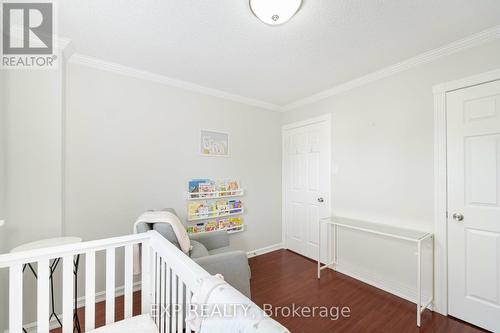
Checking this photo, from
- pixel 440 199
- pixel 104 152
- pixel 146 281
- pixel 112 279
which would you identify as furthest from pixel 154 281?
pixel 440 199

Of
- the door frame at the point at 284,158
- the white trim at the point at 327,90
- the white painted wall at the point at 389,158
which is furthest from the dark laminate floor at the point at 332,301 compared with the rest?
the white trim at the point at 327,90

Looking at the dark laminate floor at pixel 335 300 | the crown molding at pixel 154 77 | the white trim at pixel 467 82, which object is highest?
the crown molding at pixel 154 77

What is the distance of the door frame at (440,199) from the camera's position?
6.48ft

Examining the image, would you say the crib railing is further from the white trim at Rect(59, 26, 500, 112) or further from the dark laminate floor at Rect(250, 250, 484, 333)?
the white trim at Rect(59, 26, 500, 112)

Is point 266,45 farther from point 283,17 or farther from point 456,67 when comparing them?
point 456,67

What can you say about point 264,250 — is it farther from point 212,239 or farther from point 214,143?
point 214,143

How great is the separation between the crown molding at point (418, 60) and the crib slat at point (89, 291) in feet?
9.79

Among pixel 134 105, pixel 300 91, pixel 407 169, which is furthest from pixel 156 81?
pixel 407 169

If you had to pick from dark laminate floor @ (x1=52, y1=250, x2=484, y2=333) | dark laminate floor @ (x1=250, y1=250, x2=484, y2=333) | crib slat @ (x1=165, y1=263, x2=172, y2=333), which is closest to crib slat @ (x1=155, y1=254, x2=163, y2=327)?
A: crib slat @ (x1=165, y1=263, x2=172, y2=333)

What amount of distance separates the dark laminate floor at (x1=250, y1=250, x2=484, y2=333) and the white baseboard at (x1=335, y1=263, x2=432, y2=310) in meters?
0.06

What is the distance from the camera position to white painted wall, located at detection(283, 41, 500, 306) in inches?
81.7

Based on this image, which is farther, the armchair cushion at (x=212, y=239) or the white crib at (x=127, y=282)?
the armchair cushion at (x=212, y=239)

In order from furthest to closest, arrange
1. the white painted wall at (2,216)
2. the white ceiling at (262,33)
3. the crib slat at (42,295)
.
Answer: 1. the white painted wall at (2,216)
2. the white ceiling at (262,33)
3. the crib slat at (42,295)

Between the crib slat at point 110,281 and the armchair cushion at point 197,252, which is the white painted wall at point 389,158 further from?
the crib slat at point 110,281
